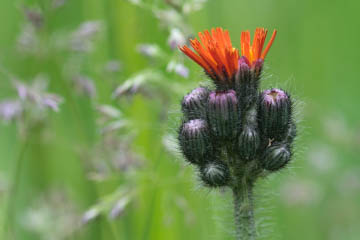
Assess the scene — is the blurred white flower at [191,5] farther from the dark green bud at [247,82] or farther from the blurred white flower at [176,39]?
the dark green bud at [247,82]

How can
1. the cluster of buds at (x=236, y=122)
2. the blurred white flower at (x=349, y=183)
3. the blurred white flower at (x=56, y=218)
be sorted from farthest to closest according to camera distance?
1. the blurred white flower at (x=349, y=183)
2. the blurred white flower at (x=56, y=218)
3. the cluster of buds at (x=236, y=122)

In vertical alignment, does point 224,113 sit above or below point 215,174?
above

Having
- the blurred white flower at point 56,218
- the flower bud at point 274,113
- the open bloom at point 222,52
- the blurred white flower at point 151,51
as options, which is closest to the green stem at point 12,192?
the blurred white flower at point 56,218

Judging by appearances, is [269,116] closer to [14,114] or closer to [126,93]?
[126,93]

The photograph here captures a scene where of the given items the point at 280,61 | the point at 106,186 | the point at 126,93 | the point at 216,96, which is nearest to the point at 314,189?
the point at 280,61

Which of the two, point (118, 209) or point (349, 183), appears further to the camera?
point (349, 183)

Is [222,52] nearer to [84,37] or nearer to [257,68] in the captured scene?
[257,68]

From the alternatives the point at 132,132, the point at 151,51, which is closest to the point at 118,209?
the point at 132,132

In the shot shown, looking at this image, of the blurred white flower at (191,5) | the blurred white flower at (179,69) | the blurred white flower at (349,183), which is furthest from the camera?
the blurred white flower at (349,183)
